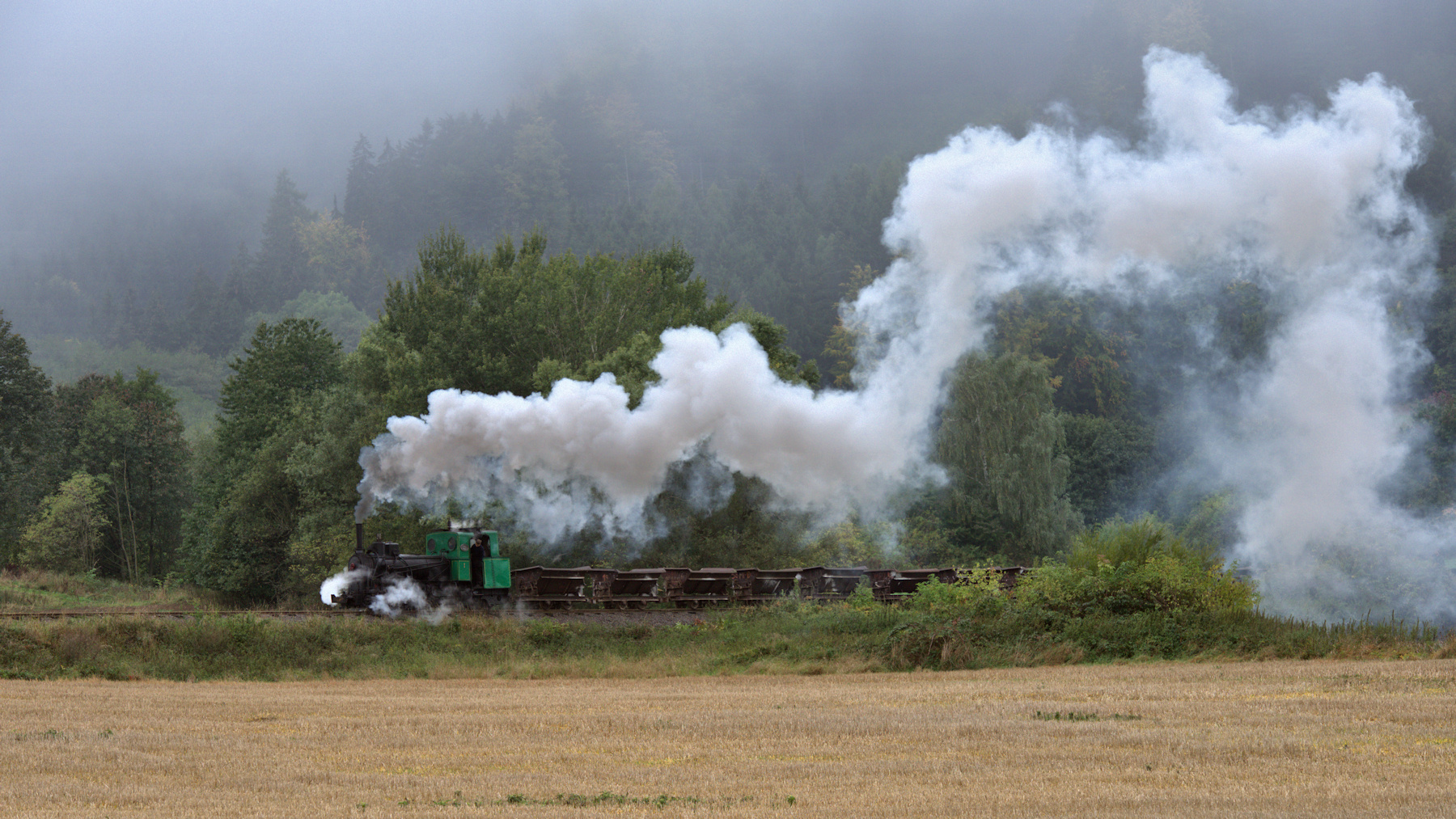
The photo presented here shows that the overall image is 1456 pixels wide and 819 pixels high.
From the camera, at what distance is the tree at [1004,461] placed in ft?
183

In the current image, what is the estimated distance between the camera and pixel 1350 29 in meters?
103

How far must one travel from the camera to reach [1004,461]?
57.3 meters

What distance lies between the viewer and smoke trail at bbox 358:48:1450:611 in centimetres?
2802

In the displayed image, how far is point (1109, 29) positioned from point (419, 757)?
328ft

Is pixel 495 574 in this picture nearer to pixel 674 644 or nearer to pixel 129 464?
pixel 674 644

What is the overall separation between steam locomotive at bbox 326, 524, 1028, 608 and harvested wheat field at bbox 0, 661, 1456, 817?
41.8ft

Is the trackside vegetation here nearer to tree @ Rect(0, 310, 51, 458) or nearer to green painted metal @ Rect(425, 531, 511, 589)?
green painted metal @ Rect(425, 531, 511, 589)

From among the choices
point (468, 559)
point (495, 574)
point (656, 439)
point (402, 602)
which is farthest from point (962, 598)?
point (402, 602)

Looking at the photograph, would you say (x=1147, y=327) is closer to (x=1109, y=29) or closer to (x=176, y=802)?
(x=1109, y=29)

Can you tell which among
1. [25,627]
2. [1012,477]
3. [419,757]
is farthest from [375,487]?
[1012,477]

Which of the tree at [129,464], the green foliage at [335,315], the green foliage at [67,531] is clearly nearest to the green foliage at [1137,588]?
the green foliage at [67,531]

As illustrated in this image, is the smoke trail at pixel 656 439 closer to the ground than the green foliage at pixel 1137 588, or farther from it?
farther from it

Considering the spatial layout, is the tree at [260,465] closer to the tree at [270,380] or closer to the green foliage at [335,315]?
the tree at [270,380]

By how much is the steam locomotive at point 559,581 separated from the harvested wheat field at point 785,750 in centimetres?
1273
